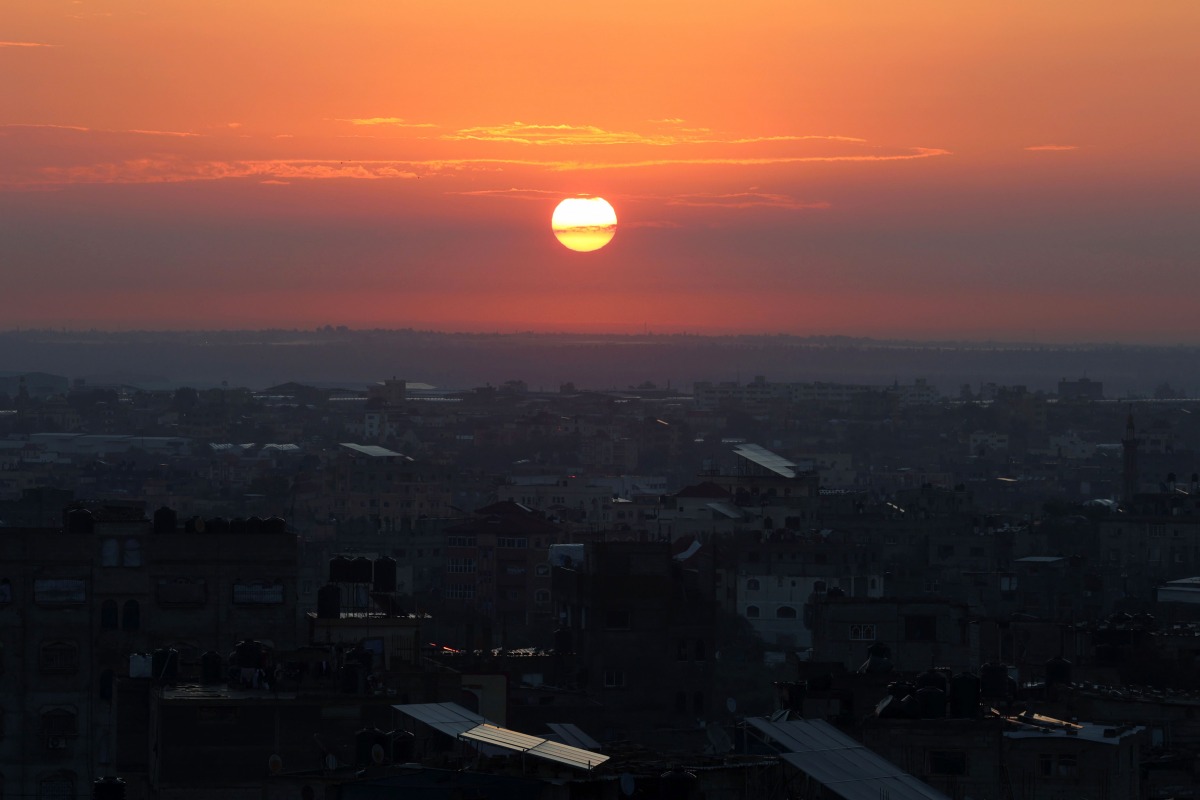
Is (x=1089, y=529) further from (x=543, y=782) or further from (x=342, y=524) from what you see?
(x=543, y=782)

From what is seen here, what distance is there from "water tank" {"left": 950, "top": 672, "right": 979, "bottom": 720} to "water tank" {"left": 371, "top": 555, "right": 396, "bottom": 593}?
52.0 ft

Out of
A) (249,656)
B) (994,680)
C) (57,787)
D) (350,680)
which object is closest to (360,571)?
(57,787)

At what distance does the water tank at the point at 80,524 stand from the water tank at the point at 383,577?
4.91m

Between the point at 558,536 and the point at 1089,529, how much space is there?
843 inches

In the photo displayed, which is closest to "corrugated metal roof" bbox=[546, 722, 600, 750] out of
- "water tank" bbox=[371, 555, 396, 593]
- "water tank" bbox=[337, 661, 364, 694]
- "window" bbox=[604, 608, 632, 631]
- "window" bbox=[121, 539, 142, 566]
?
"water tank" bbox=[337, 661, 364, 694]

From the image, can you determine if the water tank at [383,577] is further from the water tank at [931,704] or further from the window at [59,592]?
the water tank at [931,704]

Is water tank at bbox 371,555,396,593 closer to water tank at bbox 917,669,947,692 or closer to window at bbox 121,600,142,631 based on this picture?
window at bbox 121,600,142,631

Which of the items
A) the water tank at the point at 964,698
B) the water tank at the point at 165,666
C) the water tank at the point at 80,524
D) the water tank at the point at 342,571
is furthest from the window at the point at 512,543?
the water tank at the point at 964,698

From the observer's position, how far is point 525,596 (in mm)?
87500

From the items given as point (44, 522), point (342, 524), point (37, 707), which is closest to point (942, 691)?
point (37, 707)

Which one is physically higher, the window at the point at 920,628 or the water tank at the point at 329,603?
the water tank at the point at 329,603

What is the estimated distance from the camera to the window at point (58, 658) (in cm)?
4416

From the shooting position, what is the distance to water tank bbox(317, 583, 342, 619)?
44.6 metres

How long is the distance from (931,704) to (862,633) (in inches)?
934
